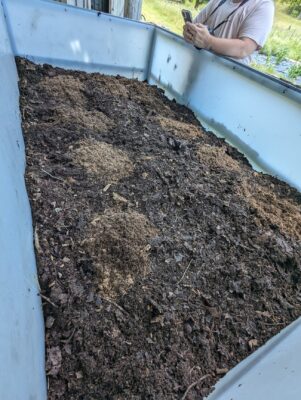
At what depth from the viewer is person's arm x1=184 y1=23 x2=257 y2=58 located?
1.83 meters

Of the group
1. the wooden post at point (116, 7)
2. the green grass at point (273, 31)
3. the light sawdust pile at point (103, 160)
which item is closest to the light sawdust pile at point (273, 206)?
the light sawdust pile at point (103, 160)

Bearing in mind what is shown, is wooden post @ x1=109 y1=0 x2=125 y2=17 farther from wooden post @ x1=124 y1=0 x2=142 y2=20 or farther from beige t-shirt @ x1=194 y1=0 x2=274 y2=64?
beige t-shirt @ x1=194 y1=0 x2=274 y2=64

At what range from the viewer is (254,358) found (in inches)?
33.2

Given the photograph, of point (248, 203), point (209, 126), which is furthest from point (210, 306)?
point (209, 126)

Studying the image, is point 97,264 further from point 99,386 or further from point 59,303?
point 99,386

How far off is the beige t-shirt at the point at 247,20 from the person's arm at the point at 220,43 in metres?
0.04

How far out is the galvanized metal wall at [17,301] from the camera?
21.3 inches

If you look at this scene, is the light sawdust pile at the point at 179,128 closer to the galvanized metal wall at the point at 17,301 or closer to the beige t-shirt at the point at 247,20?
the beige t-shirt at the point at 247,20

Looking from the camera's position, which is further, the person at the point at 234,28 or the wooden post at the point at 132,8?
the wooden post at the point at 132,8

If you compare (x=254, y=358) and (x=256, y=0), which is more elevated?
(x=256, y=0)

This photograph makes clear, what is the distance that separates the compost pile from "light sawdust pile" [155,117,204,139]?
32mm

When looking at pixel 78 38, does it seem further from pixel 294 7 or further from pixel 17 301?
pixel 294 7

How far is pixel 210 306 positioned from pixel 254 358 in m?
0.23

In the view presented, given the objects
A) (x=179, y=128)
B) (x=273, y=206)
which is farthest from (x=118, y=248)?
(x=179, y=128)
